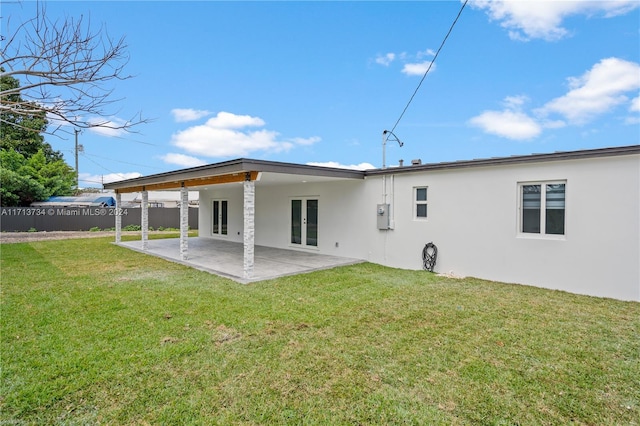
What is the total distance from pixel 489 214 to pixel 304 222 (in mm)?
6122

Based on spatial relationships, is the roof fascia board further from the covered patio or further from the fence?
the fence

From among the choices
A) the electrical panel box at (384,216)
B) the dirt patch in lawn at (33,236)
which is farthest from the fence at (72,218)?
the electrical panel box at (384,216)

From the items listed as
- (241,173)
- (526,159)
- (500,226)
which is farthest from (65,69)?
(500,226)

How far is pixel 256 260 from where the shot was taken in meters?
9.55

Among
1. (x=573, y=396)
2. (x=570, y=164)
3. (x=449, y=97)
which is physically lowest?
(x=573, y=396)

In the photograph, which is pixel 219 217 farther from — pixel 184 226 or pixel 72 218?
pixel 72 218

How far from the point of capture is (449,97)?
37.5ft

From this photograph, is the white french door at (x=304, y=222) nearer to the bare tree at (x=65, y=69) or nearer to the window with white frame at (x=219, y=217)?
the window with white frame at (x=219, y=217)

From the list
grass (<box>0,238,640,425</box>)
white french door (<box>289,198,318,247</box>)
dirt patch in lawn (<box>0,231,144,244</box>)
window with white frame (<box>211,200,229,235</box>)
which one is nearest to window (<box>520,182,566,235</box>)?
grass (<box>0,238,640,425</box>)

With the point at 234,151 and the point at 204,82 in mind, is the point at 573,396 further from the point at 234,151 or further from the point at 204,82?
the point at 234,151

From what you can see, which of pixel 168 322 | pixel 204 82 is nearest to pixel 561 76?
pixel 168 322

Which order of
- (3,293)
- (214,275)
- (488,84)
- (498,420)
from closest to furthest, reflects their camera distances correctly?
(498,420) < (3,293) < (214,275) < (488,84)

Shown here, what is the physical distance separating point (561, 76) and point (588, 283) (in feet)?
22.1

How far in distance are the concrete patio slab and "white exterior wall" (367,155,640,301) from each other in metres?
1.93
